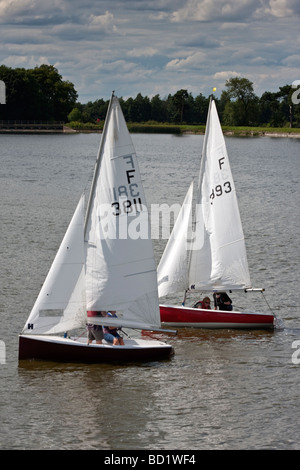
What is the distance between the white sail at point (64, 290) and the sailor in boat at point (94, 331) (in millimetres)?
305

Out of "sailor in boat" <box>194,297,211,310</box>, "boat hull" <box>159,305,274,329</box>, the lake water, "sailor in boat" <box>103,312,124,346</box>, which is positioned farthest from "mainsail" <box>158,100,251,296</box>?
"sailor in boat" <box>103,312,124,346</box>

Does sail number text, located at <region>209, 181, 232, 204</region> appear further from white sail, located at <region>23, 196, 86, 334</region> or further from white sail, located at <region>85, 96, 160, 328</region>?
white sail, located at <region>23, 196, 86, 334</region>

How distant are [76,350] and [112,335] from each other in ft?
3.68

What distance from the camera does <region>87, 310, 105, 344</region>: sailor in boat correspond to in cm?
2319

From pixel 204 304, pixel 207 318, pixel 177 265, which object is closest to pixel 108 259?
pixel 177 265

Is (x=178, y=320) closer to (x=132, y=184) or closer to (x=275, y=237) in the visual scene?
(x=132, y=184)

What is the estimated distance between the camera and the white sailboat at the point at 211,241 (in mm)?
27641

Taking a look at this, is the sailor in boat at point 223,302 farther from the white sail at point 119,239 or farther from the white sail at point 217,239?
the white sail at point 119,239

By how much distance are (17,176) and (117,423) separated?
62240 millimetres

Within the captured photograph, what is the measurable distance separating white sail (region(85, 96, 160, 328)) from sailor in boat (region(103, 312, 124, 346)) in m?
0.28

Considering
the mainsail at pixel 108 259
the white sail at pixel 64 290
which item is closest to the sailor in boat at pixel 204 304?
the mainsail at pixel 108 259

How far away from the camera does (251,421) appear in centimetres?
1966

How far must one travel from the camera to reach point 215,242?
28.5 metres

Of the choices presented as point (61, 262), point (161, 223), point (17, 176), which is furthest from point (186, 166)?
point (61, 262)
